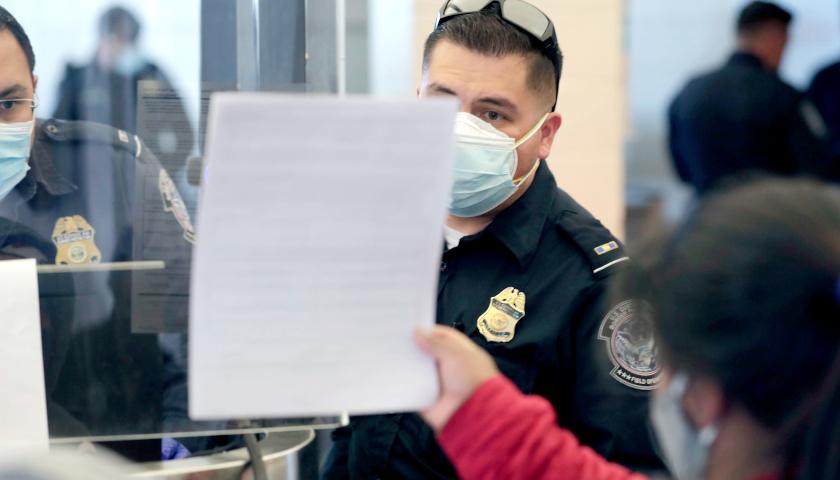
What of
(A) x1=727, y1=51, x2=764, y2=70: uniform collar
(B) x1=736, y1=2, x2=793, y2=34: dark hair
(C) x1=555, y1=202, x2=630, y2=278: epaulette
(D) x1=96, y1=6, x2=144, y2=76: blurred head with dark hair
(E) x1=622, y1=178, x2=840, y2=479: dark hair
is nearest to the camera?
(E) x1=622, y1=178, x2=840, y2=479: dark hair

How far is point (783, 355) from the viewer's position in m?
0.86

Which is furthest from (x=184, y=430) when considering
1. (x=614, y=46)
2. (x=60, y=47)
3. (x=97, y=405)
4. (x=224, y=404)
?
(x=614, y=46)

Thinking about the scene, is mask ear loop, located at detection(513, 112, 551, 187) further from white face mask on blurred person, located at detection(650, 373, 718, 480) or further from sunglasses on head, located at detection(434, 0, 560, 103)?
white face mask on blurred person, located at detection(650, 373, 718, 480)

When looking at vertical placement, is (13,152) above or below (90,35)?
below

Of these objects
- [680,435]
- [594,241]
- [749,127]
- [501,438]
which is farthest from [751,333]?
[749,127]

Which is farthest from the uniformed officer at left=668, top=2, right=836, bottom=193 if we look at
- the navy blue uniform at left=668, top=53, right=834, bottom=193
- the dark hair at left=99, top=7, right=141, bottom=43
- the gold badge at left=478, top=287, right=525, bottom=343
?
the gold badge at left=478, top=287, right=525, bottom=343

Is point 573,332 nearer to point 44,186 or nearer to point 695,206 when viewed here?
point 695,206

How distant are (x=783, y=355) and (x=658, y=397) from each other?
0.59ft

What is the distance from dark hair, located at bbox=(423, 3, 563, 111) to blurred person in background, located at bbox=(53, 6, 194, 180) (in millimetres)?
423

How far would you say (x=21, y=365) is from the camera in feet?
4.21

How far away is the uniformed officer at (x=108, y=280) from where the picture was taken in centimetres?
130

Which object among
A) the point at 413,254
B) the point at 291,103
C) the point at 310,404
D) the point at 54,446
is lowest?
the point at 54,446

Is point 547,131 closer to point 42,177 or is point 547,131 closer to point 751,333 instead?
point 42,177

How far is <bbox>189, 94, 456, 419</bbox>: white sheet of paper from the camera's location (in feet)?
3.06
